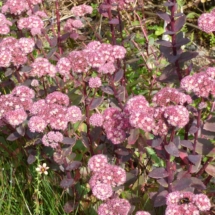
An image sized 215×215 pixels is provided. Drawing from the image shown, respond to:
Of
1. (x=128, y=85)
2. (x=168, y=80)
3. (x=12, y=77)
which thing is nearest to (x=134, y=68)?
(x=128, y=85)

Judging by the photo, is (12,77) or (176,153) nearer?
(176,153)

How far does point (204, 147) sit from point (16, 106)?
104 cm

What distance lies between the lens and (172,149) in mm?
2268

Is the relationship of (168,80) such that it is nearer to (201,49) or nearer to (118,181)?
(118,181)

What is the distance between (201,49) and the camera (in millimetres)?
4691

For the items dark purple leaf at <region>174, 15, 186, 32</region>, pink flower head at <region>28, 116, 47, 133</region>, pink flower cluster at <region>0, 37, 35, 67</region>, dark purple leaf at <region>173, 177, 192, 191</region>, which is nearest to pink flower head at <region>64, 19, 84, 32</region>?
pink flower cluster at <region>0, 37, 35, 67</region>

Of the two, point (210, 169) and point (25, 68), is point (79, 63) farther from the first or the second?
point (210, 169)

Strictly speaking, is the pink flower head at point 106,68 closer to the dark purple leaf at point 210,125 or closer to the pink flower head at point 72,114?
the pink flower head at point 72,114

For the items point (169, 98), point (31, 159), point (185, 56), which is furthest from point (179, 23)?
point (31, 159)

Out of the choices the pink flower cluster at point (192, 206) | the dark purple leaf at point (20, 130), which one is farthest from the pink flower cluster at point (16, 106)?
the pink flower cluster at point (192, 206)

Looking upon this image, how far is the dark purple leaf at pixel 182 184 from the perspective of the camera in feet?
7.86

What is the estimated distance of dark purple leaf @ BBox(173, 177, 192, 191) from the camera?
2395 millimetres

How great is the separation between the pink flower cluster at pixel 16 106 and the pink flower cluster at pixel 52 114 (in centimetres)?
7

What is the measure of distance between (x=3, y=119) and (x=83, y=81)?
50cm
